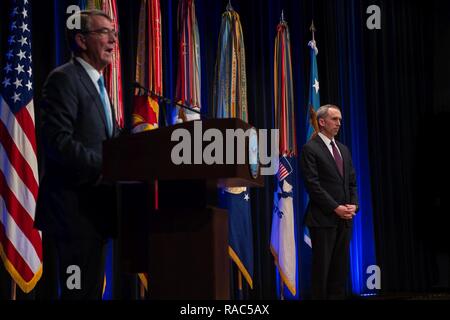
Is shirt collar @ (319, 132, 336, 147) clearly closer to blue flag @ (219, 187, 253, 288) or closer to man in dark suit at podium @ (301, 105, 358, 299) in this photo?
man in dark suit at podium @ (301, 105, 358, 299)

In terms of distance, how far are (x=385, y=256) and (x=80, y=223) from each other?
16.0ft

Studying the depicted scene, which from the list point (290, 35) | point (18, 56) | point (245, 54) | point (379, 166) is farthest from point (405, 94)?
point (18, 56)

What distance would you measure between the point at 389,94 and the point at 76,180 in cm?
500

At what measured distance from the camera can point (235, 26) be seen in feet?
19.2

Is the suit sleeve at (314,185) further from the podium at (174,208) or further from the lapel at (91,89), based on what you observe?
the lapel at (91,89)

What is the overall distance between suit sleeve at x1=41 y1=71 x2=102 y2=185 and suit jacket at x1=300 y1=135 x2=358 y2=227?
2337mm

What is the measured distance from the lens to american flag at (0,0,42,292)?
4414mm

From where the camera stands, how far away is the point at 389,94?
670 centimetres

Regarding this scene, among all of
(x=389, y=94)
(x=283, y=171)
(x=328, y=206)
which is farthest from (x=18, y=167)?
(x=389, y=94)

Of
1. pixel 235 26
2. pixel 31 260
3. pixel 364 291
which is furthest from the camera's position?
pixel 364 291

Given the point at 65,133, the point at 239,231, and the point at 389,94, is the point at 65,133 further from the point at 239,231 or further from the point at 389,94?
the point at 389,94

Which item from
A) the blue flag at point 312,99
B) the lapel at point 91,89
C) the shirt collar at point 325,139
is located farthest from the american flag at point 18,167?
the blue flag at point 312,99

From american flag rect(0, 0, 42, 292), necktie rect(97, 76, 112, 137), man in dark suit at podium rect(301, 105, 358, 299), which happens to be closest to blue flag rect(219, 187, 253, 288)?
man in dark suit at podium rect(301, 105, 358, 299)
